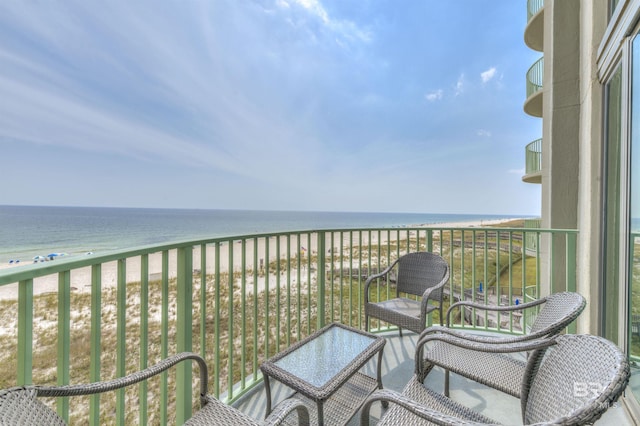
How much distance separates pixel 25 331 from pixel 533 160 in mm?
9837

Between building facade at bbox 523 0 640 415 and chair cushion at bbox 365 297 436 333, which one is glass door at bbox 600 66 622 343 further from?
chair cushion at bbox 365 297 436 333

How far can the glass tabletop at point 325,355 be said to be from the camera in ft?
4.83

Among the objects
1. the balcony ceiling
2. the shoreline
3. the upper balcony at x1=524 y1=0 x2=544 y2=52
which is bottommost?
the shoreline

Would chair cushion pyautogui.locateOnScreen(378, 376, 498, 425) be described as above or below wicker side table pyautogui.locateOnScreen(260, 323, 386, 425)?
above

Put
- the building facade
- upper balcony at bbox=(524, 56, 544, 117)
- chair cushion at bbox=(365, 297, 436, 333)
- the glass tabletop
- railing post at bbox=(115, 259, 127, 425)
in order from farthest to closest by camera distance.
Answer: upper balcony at bbox=(524, 56, 544, 117) < chair cushion at bbox=(365, 297, 436, 333) < the building facade < the glass tabletop < railing post at bbox=(115, 259, 127, 425)

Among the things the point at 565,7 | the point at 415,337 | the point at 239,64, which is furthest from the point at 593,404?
the point at 239,64

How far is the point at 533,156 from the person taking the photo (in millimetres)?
7324

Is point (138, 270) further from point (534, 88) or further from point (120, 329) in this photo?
point (534, 88)

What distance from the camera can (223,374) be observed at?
3.21 meters

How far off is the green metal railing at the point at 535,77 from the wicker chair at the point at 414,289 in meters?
7.37

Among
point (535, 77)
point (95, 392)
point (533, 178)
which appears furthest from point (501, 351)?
point (535, 77)

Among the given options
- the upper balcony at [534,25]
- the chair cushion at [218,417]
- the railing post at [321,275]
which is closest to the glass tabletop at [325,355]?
the chair cushion at [218,417]

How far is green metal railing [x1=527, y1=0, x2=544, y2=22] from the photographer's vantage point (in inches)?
252

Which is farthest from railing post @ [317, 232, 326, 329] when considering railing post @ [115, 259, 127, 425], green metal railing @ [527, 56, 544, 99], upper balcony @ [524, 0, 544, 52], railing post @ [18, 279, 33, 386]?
upper balcony @ [524, 0, 544, 52]
